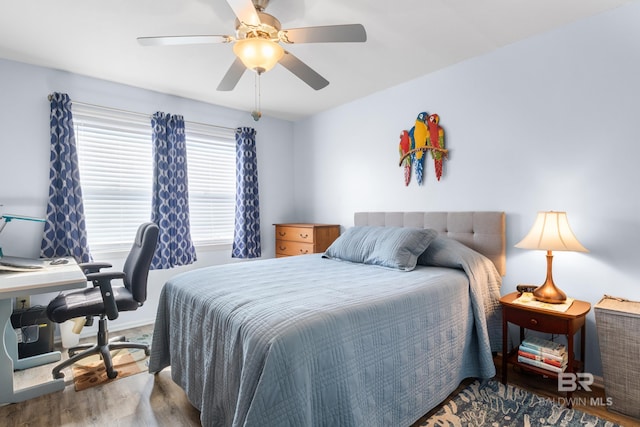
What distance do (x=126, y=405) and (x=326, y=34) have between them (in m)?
2.49

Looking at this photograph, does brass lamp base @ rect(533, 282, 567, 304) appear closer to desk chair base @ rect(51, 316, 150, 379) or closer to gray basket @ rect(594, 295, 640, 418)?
gray basket @ rect(594, 295, 640, 418)

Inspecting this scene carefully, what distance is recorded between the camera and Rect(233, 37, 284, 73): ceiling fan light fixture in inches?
68.4

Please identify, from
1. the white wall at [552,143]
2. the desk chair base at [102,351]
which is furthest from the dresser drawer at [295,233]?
the desk chair base at [102,351]

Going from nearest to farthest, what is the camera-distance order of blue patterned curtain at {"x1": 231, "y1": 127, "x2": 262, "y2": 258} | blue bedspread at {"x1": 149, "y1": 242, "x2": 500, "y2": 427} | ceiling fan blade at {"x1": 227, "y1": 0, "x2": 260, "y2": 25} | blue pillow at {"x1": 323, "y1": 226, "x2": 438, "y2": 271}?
blue bedspread at {"x1": 149, "y1": 242, "x2": 500, "y2": 427} < ceiling fan blade at {"x1": 227, "y1": 0, "x2": 260, "y2": 25} < blue pillow at {"x1": 323, "y1": 226, "x2": 438, "y2": 271} < blue patterned curtain at {"x1": 231, "y1": 127, "x2": 262, "y2": 258}

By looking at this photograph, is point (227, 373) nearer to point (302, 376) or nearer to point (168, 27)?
point (302, 376)

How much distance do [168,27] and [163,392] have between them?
2.45 metres

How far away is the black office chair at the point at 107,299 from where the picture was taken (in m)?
2.23

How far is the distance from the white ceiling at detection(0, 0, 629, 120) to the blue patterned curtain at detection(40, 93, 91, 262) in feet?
1.44

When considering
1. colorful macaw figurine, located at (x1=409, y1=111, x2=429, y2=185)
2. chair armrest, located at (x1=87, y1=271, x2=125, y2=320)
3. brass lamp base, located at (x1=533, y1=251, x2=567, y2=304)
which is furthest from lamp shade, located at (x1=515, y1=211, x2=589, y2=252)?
chair armrest, located at (x1=87, y1=271, x2=125, y2=320)

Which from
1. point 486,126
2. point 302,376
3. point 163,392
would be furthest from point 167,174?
point 486,126

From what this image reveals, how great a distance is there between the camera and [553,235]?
2.07 metres

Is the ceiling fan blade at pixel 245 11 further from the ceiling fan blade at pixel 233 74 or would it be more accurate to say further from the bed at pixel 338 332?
the bed at pixel 338 332

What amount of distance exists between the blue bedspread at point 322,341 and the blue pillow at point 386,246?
0.37 ft

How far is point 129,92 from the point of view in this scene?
3.32m
